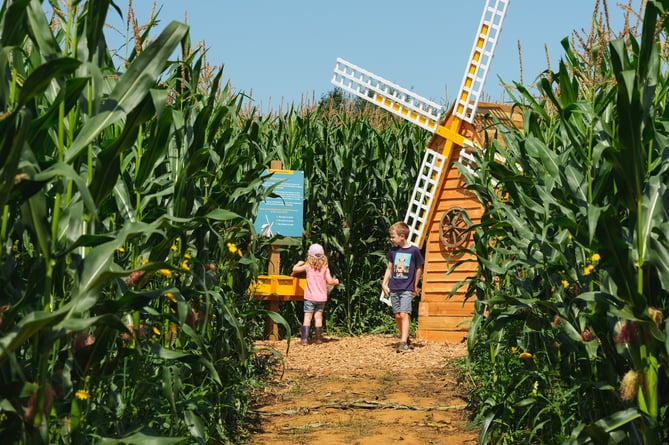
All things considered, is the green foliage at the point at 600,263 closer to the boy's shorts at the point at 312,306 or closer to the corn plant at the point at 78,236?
the corn plant at the point at 78,236

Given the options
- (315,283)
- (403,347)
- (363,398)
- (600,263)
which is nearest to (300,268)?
(315,283)

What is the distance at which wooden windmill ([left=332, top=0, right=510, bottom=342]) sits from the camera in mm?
12438

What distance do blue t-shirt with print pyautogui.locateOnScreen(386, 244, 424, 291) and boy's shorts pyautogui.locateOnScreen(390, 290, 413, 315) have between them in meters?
0.05

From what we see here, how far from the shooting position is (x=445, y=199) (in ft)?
42.6

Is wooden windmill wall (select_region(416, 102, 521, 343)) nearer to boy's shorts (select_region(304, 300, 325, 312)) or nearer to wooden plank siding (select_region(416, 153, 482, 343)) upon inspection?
wooden plank siding (select_region(416, 153, 482, 343))

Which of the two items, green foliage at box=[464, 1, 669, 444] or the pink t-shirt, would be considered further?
the pink t-shirt

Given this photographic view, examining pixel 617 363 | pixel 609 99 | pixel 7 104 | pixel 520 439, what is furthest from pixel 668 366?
pixel 7 104

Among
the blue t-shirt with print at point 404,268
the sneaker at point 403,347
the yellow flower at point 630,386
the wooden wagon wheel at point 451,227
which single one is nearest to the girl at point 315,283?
the blue t-shirt with print at point 404,268

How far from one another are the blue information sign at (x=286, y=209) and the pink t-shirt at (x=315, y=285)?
547 mm

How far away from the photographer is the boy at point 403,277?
11305mm

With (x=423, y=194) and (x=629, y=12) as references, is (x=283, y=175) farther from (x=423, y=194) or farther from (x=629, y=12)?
(x=629, y=12)

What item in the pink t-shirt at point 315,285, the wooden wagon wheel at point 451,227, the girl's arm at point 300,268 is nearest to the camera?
the pink t-shirt at point 315,285

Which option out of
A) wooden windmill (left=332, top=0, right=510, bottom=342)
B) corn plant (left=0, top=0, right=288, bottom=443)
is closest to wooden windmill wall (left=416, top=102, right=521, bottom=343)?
wooden windmill (left=332, top=0, right=510, bottom=342)

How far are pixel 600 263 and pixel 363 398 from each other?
4.36m
